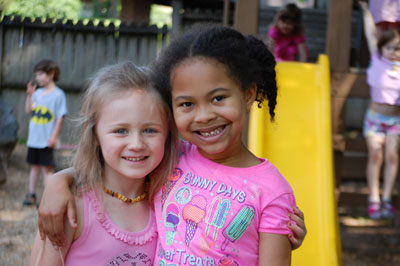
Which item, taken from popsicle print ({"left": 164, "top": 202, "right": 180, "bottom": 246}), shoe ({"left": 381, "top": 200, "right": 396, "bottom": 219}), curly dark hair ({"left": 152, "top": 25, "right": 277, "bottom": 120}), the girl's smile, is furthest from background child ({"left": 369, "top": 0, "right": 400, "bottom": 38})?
popsicle print ({"left": 164, "top": 202, "right": 180, "bottom": 246})

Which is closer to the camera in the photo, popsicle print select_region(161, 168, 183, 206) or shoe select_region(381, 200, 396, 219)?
popsicle print select_region(161, 168, 183, 206)

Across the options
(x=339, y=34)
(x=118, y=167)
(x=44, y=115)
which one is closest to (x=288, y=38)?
(x=339, y=34)

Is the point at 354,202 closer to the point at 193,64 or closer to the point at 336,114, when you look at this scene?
the point at 336,114

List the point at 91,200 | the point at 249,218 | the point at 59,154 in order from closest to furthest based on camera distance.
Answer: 1. the point at 249,218
2. the point at 91,200
3. the point at 59,154

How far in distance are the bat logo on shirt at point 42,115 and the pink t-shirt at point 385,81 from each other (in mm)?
3521

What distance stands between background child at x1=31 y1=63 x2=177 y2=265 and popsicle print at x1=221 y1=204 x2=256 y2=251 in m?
0.32

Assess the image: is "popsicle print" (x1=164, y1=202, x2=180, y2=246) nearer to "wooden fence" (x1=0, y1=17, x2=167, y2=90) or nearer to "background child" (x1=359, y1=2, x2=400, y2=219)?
"background child" (x1=359, y1=2, x2=400, y2=219)

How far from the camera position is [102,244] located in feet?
5.87

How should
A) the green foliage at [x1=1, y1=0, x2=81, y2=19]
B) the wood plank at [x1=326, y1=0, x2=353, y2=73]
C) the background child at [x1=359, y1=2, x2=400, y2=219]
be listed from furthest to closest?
the green foliage at [x1=1, y1=0, x2=81, y2=19], the wood plank at [x1=326, y1=0, x2=353, y2=73], the background child at [x1=359, y1=2, x2=400, y2=219]

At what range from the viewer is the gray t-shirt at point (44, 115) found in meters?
5.55

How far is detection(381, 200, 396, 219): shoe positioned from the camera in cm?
414

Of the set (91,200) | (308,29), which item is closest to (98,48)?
(308,29)

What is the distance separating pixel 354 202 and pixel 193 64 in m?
3.33

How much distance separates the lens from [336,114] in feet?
15.0
